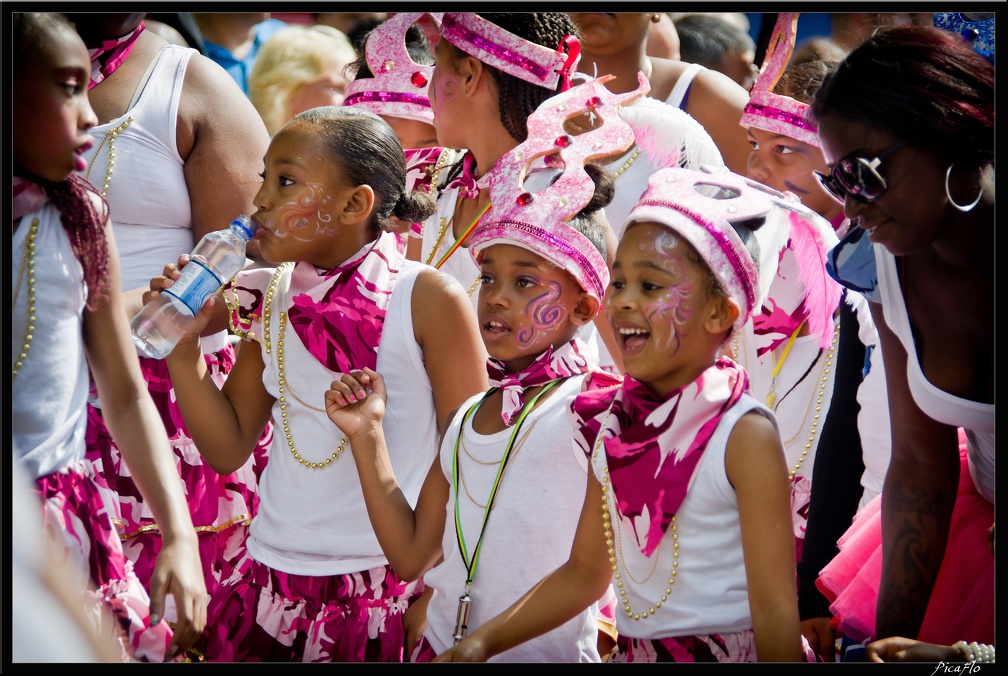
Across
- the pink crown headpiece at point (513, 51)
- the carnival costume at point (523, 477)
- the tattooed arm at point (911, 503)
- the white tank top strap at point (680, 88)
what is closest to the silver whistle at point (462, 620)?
the carnival costume at point (523, 477)

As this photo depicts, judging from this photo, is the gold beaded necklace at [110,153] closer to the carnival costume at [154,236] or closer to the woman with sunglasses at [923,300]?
the carnival costume at [154,236]

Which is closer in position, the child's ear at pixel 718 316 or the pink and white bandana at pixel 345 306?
the child's ear at pixel 718 316

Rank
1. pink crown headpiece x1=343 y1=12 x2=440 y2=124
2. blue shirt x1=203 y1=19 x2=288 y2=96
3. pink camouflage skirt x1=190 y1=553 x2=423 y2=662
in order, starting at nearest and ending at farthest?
pink camouflage skirt x1=190 y1=553 x2=423 y2=662 < pink crown headpiece x1=343 y1=12 x2=440 y2=124 < blue shirt x1=203 y1=19 x2=288 y2=96

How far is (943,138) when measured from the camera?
2.59m

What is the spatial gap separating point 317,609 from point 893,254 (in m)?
1.61

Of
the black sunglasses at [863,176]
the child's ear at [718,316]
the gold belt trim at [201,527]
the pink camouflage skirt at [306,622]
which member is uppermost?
the black sunglasses at [863,176]

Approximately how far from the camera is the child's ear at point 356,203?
302 cm

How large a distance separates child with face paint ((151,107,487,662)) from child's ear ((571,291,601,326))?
0.25 metres

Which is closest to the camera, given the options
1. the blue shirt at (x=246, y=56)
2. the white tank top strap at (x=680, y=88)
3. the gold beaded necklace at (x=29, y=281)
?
the gold beaded necklace at (x=29, y=281)

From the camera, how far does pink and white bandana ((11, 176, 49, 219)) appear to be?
Result: 2.55m

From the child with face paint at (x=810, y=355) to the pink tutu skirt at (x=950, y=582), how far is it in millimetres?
84

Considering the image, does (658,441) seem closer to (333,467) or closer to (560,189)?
(560,189)

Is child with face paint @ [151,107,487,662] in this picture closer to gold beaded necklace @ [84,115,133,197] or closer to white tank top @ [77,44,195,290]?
white tank top @ [77,44,195,290]

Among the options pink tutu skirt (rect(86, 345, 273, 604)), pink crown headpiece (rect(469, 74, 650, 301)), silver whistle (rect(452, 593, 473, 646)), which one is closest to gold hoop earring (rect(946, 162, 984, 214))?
pink crown headpiece (rect(469, 74, 650, 301))
